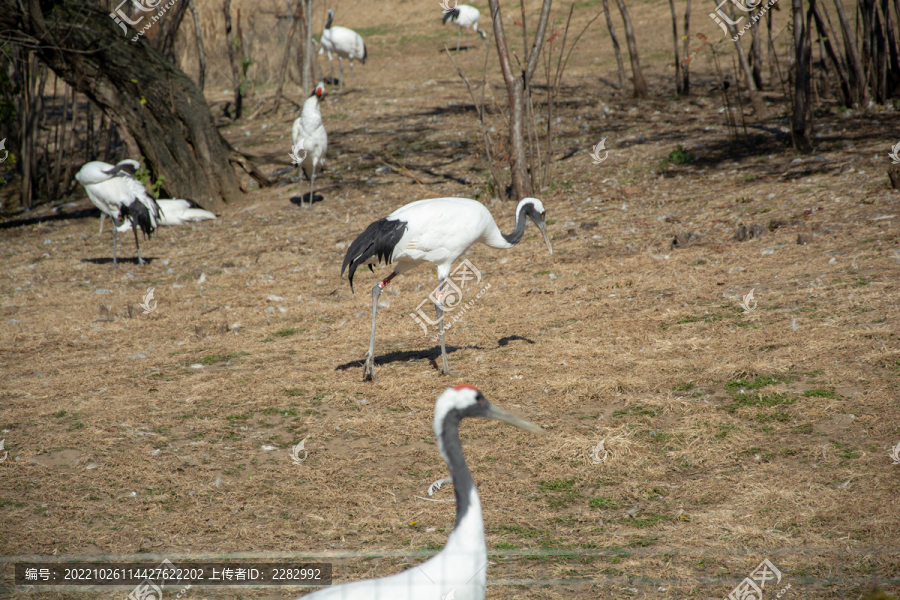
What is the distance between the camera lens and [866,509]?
4.09 m

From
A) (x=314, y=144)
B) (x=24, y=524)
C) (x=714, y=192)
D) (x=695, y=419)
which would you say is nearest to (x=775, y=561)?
(x=695, y=419)

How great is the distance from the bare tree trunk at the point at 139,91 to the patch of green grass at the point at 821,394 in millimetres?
12152

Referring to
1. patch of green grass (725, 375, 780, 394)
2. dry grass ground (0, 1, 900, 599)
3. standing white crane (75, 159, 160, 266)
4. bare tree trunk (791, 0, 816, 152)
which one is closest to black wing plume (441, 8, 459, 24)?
dry grass ground (0, 1, 900, 599)

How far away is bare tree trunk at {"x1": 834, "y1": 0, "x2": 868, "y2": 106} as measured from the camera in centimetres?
1325

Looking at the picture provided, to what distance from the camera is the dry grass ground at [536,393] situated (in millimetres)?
4270

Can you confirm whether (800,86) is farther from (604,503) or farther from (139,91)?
(139,91)

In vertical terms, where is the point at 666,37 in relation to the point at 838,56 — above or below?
above

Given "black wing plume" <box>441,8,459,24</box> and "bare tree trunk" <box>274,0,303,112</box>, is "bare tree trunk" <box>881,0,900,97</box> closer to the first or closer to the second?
"bare tree trunk" <box>274,0,303,112</box>

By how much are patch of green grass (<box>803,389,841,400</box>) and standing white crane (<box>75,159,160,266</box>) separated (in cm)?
957

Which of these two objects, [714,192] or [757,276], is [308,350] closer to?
[757,276]

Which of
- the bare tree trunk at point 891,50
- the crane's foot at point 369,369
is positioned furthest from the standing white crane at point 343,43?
the crane's foot at point 369,369

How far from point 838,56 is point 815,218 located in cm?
665
